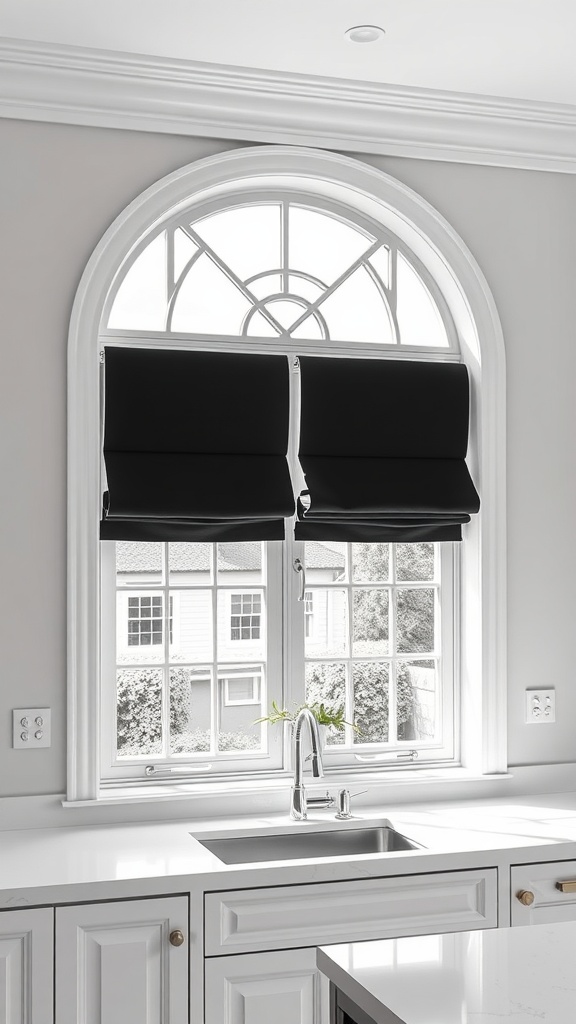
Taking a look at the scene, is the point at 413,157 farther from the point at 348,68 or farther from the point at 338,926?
the point at 338,926

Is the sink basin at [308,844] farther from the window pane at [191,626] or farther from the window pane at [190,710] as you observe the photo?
the window pane at [191,626]

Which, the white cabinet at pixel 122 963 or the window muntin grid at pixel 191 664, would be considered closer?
the white cabinet at pixel 122 963

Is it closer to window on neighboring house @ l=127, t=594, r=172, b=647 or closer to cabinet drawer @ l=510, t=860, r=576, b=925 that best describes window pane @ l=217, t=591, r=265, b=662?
window on neighboring house @ l=127, t=594, r=172, b=647

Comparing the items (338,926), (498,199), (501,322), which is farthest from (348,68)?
(338,926)

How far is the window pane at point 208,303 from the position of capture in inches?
126

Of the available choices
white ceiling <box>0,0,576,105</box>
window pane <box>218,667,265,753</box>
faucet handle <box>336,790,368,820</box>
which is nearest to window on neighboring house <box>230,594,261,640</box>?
window pane <box>218,667,265,753</box>

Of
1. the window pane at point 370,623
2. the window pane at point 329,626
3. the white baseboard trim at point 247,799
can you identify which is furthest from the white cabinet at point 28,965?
the window pane at point 370,623

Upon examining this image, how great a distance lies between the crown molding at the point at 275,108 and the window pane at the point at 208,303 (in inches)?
16.2

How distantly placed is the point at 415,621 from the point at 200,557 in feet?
2.49

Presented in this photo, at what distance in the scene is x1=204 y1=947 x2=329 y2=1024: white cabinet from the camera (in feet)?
7.93

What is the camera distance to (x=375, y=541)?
321cm

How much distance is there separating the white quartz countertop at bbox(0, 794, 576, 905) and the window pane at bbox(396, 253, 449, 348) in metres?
1.51

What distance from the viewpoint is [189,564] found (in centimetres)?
317

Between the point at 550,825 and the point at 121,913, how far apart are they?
1.24 m
